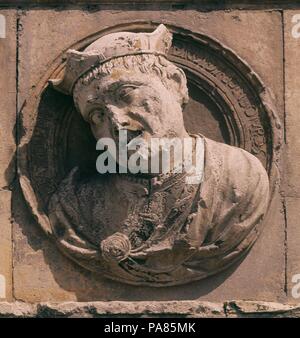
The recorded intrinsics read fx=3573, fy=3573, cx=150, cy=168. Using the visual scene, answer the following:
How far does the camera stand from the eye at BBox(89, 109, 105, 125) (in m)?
25.6

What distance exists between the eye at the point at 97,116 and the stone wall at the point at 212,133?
1.82 feet

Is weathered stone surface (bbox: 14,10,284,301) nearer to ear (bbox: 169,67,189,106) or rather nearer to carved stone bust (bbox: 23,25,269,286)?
carved stone bust (bbox: 23,25,269,286)

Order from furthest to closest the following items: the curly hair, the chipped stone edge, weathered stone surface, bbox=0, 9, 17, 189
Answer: weathered stone surface, bbox=0, 9, 17, 189 < the curly hair < the chipped stone edge

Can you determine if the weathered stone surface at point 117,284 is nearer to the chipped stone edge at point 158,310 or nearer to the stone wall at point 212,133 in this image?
the stone wall at point 212,133

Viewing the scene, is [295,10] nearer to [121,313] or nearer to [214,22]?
[214,22]

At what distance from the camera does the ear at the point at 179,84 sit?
25.7 meters

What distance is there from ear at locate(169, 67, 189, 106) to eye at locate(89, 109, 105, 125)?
1.80ft

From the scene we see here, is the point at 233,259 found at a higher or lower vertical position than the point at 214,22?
lower

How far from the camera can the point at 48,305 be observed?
83.7ft

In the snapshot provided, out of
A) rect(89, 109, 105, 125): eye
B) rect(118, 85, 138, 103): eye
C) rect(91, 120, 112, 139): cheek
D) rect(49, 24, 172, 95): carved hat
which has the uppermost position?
→ rect(49, 24, 172, 95): carved hat

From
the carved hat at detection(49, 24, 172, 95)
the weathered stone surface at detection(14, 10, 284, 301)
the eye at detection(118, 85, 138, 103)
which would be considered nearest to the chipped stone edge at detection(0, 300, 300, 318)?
the weathered stone surface at detection(14, 10, 284, 301)

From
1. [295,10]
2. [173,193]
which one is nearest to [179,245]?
[173,193]

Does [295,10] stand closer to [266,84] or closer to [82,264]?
[266,84]

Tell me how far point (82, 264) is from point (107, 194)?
1.76ft
